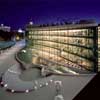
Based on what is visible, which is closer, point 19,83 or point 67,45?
A: point 19,83

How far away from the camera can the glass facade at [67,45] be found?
21.5m

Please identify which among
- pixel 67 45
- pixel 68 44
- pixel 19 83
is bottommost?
pixel 19 83

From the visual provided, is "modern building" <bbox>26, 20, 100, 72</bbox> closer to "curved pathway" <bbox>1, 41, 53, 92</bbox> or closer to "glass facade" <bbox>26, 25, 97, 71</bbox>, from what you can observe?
"glass facade" <bbox>26, 25, 97, 71</bbox>

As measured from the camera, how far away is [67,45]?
29.5 meters

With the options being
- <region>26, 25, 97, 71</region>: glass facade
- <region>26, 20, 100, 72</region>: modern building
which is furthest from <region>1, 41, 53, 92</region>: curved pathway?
<region>26, 25, 97, 71</region>: glass facade

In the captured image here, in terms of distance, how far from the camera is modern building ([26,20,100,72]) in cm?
2102

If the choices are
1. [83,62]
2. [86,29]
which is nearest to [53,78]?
[86,29]

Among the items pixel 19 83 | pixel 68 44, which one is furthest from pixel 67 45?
pixel 19 83

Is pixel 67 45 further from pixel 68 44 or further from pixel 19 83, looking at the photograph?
pixel 19 83

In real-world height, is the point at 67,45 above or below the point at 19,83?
above

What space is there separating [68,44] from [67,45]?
46cm

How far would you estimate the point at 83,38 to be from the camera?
23.8m

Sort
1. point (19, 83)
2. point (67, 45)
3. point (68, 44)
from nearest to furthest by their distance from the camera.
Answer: point (19, 83), point (68, 44), point (67, 45)

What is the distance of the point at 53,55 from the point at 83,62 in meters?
11.4
